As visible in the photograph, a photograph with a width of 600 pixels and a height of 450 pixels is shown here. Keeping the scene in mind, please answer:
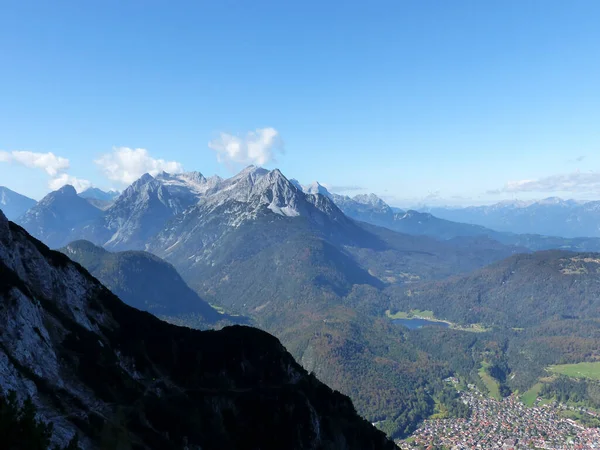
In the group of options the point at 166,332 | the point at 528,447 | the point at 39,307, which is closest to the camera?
the point at 39,307

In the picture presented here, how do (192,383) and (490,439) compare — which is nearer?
(192,383)

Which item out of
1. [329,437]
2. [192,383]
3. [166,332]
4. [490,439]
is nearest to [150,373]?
[192,383]

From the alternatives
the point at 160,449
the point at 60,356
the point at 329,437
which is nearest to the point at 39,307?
the point at 60,356

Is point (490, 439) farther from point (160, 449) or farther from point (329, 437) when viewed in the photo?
point (160, 449)

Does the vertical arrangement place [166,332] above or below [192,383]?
above

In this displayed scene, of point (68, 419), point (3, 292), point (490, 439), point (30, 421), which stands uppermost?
point (3, 292)

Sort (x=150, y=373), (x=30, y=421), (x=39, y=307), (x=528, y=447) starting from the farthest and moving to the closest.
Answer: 1. (x=528, y=447)
2. (x=150, y=373)
3. (x=39, y=307)
4. (x=30, y=421)

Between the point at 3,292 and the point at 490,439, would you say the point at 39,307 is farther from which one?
the point at 490,439
